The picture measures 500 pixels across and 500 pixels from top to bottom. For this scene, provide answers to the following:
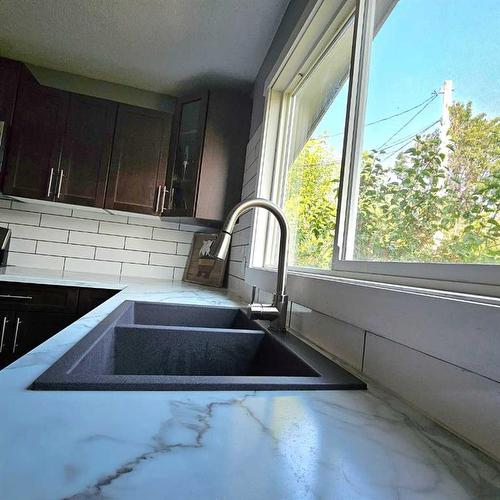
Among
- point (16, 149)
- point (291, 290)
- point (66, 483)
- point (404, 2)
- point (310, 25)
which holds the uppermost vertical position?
point (310, 25)

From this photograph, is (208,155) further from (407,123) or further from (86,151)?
(407,123)

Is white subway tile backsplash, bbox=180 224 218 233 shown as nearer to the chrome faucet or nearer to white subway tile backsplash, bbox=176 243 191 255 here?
white subway tile backsplash, bbox=176 243 191 255

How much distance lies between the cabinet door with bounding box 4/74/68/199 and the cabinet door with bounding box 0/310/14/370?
77 centimetres

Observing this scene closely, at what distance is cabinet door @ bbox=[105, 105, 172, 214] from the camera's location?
2.34m

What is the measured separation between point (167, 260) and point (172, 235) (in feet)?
0.64

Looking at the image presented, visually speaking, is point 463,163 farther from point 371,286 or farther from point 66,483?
point 66,483

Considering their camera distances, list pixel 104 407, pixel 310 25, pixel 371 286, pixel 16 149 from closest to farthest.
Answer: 1. pixel 104 407
2. pixel 371 286
3. pixel 310 25
4. pixel 16 149

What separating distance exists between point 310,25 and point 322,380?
1.41m

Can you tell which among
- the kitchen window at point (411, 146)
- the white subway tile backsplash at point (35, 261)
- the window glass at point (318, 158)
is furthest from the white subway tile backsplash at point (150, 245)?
the kitchen window at point (411, 146)

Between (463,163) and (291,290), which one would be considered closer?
(463,163)

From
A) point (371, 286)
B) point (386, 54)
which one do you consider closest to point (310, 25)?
point (386, 54)

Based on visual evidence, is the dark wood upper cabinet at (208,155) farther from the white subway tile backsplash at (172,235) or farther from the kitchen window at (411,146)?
the kitchen window at (411,146)

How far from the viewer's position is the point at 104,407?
1.57 ft

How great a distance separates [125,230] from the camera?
8.64 ft
